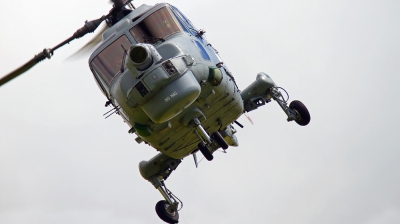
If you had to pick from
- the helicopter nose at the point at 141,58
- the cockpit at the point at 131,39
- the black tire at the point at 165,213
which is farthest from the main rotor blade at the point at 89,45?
the black tire at the point at 165,213

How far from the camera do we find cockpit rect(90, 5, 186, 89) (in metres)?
23.1

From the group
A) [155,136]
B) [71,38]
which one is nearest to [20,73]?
[71,38]

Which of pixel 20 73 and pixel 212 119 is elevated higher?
pixel 20 73

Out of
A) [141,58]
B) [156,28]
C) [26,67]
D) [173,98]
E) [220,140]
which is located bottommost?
[220,140]

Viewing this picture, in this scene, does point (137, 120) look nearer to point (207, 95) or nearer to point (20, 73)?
point (207, 95)

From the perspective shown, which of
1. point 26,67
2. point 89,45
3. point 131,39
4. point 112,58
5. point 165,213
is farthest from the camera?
point 165,213

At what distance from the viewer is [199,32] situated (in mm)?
24625

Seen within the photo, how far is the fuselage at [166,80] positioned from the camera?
21250mm

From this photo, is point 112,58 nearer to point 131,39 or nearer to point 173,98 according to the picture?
point 131,39

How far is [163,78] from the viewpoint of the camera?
21.1m

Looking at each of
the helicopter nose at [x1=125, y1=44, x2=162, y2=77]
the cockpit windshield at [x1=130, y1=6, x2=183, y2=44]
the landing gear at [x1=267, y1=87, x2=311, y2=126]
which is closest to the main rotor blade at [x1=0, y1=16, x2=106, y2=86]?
the cockpit windshield at [x1=130, y1=6, x2=183, y2=44]

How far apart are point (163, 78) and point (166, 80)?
10 centimetres

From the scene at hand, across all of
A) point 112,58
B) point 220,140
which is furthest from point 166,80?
point 220,140

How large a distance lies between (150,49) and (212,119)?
3683mm
